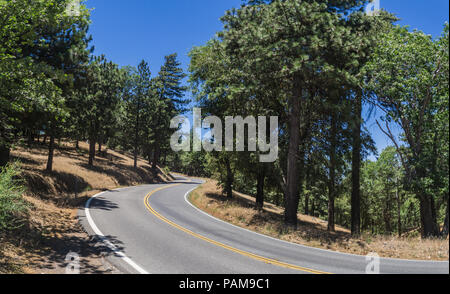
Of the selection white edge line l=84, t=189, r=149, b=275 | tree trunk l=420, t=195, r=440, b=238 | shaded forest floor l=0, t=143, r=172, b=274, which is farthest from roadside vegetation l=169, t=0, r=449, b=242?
shaded forest floor l=0, t=143, r=172, b=274

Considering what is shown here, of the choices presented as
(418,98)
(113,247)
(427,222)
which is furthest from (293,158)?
(113,247)

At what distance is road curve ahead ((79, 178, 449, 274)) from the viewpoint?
7242 mm

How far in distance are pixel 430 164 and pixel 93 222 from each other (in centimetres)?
1292

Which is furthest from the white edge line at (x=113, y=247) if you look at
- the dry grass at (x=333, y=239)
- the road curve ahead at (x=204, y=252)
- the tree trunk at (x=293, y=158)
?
the tree trunk at (x=293, y=158)

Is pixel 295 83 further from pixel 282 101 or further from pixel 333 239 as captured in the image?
pixel 333 239

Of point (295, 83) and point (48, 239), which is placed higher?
point (295, 83)

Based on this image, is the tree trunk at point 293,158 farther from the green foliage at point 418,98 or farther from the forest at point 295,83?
the green foliage at point 418,98

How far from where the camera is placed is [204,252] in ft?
28.3

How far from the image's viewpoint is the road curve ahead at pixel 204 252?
7.24m

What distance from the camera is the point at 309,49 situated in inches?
472
